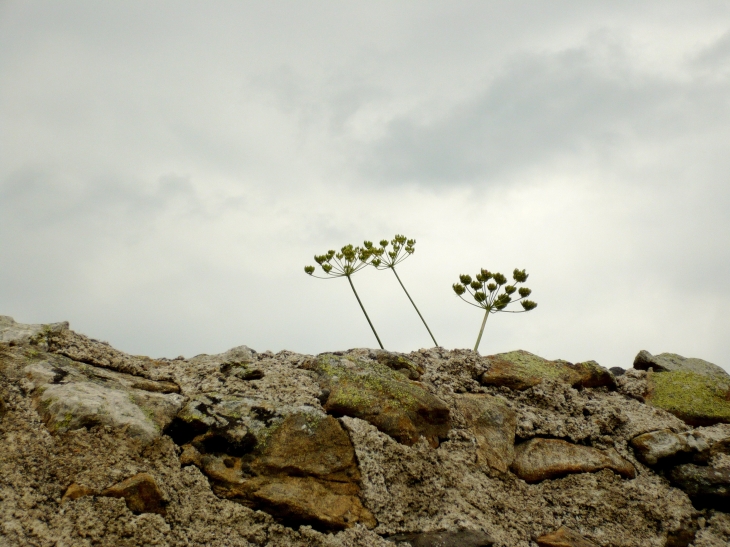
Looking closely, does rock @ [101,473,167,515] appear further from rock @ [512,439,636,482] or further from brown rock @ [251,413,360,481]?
rock @ [512,439,636,482]

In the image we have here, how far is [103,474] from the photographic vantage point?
359 centimetres

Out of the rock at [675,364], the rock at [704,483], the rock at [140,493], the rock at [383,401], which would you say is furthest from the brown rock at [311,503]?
the rock at [675,364]

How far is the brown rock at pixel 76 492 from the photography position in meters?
3.43

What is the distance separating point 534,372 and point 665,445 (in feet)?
4.73

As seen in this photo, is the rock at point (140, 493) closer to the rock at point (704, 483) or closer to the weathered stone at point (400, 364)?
the weathered stone at point (400, 364)

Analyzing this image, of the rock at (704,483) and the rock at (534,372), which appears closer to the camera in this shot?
the rock at (704,483)

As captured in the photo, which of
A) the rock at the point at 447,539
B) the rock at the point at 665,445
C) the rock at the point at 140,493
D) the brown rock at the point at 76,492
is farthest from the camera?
the rock at the point at 665,445

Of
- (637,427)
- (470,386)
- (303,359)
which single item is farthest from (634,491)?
(303,359)

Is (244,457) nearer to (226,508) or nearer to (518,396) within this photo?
(226,508)

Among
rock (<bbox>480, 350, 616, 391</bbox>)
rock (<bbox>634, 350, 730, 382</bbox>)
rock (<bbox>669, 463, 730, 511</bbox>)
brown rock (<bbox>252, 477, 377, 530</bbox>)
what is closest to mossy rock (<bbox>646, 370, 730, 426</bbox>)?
rock (<bbox>480, 350, 616, 391</bbox>)

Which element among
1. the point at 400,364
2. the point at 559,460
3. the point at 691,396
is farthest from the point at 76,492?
the point at 691,396

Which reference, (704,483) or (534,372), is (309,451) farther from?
(704,483)

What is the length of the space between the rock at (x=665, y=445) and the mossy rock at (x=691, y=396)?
2.53 feet

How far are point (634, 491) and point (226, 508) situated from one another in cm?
353
